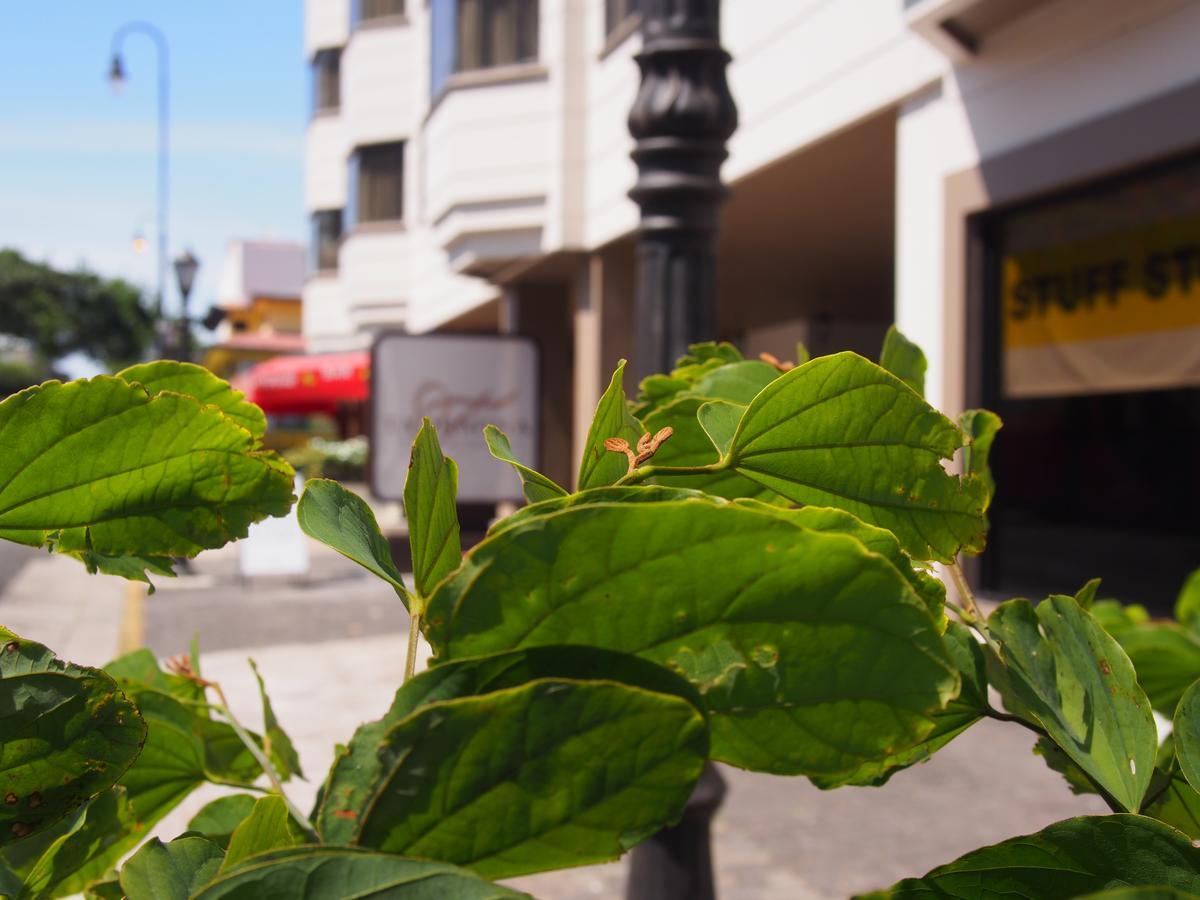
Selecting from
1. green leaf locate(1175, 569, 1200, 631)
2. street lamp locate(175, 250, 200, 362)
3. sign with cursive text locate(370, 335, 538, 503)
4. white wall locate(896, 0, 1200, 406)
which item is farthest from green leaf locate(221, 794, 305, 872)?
street lamp locate(175, 250, 200, 362)

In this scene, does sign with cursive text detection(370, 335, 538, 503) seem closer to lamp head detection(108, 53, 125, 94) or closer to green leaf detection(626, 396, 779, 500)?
green leaf detection(626, 396, 779, 500)

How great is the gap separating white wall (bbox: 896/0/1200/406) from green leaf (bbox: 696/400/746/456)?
482cm

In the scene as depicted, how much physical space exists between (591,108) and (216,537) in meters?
9.97

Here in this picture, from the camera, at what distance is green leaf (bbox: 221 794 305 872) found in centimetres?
35

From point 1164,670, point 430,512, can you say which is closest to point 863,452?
point 430,512

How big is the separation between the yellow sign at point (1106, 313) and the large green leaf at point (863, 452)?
5259mm

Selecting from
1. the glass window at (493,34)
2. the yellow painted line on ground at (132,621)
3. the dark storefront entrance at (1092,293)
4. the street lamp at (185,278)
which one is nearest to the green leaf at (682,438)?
the dark storefront entrance at (1092,293)

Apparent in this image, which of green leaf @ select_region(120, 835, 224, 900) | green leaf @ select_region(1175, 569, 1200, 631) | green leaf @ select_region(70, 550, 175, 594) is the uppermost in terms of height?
green leaf @ select_region(70, 550, 175, 594)

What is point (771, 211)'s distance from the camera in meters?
9.30

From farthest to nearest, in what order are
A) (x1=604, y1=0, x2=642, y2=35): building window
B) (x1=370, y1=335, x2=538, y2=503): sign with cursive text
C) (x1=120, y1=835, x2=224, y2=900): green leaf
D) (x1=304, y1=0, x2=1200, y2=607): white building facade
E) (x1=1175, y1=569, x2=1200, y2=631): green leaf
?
1. (x1=604, y1=0, x2=642, y2=35): building window
2. (x1=370, y1=335, x2=538, y2=503): sign with cursive text
3. (x1=304, y1=0, x2=1200, y2=607): white building facade
4. (x1=1175, y1=569, x2=1200, y2=631): green leaf
5. (x1=120, y1=835, x2=224, y2=900): green leaf

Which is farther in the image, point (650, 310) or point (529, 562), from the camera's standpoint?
point (650, 310)

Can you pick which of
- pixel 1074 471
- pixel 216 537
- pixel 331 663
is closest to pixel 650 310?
pixel 216 537

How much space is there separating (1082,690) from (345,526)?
0.28m

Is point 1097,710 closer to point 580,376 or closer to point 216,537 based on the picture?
point 216,537
